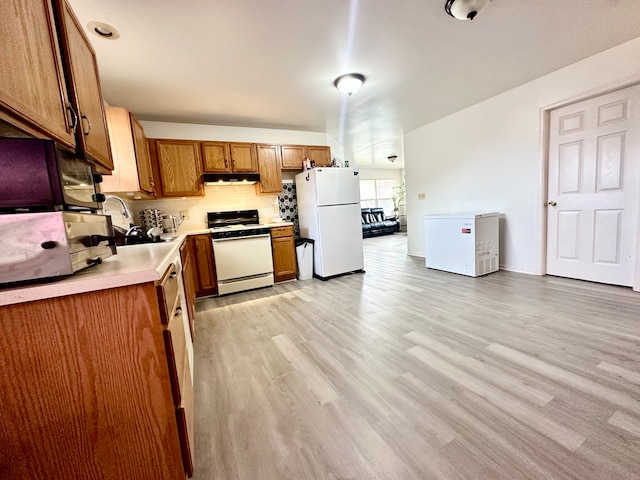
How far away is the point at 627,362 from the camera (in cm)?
157

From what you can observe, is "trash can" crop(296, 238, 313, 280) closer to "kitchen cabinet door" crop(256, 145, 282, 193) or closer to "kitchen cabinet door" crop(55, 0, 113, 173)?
"kitchen cabinet door" crop(256, 145, 282, 193)

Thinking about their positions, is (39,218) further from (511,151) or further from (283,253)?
(511,151)

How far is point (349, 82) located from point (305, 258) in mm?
2341

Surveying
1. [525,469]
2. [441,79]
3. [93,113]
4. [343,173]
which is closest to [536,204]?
[441,79]

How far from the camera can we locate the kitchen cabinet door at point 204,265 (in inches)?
132

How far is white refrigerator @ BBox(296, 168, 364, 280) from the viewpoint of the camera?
3.78m

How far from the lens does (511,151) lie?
3428mm

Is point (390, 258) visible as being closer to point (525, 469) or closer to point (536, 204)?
point (536, 204)

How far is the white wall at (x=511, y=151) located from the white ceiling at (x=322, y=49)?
0.19m

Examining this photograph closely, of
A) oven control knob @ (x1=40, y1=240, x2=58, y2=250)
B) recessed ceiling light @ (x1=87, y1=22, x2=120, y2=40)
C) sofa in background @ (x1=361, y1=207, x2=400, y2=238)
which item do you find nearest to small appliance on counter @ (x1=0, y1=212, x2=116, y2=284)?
oven control knob @ (x1=40, y1=240, x2=58, y2=250)

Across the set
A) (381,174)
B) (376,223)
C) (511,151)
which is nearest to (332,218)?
(511,151)

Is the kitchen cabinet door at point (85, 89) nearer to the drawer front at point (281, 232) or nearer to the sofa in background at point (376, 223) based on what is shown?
the drawer front at point (281, 232)

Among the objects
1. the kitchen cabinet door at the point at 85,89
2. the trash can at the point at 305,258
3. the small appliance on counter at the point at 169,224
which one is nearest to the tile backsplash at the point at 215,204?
the small appliance on counter at the point at 169,224

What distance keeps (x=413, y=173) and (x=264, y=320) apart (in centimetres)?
381
